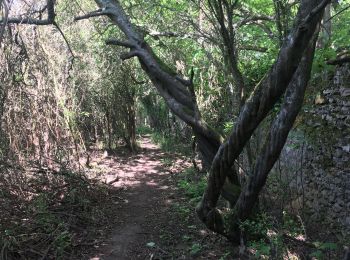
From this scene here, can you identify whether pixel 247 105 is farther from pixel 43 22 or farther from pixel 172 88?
pixel 43 22

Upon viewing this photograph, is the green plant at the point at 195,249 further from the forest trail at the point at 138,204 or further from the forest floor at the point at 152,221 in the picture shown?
the forest trail at the point at 138,204

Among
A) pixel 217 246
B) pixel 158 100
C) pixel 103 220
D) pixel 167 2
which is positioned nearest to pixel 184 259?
pixel 217 246

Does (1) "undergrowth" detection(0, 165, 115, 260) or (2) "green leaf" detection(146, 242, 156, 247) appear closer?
(1) "undergrowth" detection(0, 165, 115, 260)

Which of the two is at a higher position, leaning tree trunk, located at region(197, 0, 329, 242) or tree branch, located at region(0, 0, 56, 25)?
tree branch, located at region(0, 0, 56, 25)

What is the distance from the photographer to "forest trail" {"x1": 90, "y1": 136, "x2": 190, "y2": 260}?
18.7ft

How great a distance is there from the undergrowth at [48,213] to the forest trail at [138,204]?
0.40 meters

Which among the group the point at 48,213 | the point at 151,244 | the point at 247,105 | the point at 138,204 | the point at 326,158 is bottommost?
the point at 151,244

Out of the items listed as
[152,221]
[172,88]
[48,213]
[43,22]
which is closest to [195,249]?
[152,221]

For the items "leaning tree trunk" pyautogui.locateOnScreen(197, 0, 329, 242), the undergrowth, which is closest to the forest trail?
the undergrowth

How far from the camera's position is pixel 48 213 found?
6.21 metres

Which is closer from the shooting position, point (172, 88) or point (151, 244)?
point (172, 88)

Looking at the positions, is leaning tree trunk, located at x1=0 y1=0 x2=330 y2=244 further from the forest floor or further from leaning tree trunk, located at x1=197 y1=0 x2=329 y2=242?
the forest floor

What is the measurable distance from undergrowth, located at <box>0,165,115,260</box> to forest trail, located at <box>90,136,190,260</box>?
401 millimetres

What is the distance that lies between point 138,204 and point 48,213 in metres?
2.45
